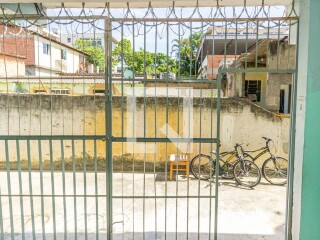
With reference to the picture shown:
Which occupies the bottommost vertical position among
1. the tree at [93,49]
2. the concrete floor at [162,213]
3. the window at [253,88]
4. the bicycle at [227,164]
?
the concrete floor at [162,213]

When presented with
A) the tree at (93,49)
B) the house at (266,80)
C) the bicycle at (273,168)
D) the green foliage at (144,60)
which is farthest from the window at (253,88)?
the tree at (93,49)

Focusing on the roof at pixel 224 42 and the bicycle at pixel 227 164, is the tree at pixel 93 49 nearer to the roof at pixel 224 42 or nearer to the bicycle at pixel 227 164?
the roof at pixel 224 42

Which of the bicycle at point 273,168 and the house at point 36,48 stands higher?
the house at point 36,48

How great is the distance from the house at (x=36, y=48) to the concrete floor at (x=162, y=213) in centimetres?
163

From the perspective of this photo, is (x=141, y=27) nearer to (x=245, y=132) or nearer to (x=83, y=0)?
(x=83, y=0)

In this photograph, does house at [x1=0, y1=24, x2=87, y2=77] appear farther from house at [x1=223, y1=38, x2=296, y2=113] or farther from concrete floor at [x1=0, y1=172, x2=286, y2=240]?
house at [x1=223, y1=38, x2=296, y2=113]

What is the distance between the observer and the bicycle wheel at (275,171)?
5.66m

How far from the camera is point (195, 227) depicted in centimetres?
352

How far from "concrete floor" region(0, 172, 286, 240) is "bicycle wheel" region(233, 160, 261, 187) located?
0.59ft

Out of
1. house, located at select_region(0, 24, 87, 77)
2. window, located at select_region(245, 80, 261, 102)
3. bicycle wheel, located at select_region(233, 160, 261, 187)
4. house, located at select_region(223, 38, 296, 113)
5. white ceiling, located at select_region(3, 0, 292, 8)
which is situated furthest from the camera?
window, located at select_region(245, 80, 261, 102)

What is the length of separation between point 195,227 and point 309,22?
261 cm

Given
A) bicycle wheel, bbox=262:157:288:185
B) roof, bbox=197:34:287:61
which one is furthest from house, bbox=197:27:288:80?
bicycle wheel, bbox=262:157:288:185

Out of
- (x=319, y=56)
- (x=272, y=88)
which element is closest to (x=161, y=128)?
(x=272, y=88)

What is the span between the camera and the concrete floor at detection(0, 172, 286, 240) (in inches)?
125
